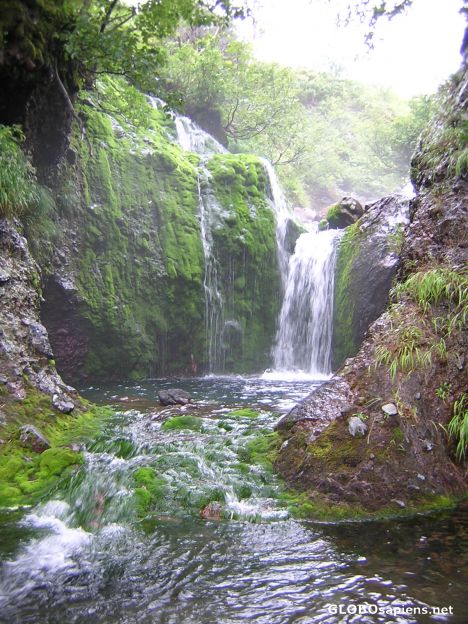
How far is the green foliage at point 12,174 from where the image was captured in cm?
633

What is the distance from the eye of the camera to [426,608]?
2.61 meters

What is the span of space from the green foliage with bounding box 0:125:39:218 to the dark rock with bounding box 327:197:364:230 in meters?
9.67

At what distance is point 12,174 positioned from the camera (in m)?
6.47

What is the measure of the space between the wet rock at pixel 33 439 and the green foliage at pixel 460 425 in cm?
410

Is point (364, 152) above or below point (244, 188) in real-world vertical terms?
above

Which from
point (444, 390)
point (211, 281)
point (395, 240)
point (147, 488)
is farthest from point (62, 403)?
point (395, 240)

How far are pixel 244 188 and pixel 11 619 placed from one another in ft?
41.3

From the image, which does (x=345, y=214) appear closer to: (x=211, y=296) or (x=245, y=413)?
(x=211, y=296)

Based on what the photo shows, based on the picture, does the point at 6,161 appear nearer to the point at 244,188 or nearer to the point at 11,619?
the point at 11,619

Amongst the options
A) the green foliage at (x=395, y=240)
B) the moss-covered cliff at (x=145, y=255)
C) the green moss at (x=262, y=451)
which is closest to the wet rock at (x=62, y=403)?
the green moss at (x=262, y=451)

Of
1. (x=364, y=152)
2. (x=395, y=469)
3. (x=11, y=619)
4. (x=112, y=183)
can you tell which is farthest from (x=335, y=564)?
(x=364, y=152)

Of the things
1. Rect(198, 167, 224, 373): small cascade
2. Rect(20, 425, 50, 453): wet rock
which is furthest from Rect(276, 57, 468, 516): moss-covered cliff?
Rect(198, 167, 224, 373): small cascade

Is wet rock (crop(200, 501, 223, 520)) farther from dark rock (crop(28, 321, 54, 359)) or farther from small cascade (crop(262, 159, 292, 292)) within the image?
small cascade (crop(262, 159, 292, 292))

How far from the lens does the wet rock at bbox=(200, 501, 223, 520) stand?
3987 mm
